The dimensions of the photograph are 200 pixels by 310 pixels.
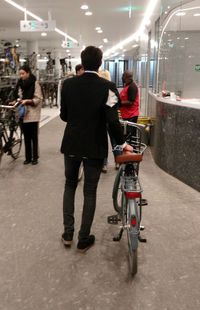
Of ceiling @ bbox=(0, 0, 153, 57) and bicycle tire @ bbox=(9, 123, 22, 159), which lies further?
ceiling @ bbox=(0, 0, 153, 57)

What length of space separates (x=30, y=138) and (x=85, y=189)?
289 cm

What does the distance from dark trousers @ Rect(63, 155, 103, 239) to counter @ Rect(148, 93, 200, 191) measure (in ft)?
6.19

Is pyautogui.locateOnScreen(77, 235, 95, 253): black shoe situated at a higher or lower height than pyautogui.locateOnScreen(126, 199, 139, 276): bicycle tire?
lower

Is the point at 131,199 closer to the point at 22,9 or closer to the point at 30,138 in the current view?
the point at 30,138

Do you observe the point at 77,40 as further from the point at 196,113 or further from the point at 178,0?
the point at 196,113

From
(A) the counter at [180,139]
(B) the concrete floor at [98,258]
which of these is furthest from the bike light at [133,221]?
(A) the counter at [180,139]

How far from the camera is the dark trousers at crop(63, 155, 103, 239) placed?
8.87ft

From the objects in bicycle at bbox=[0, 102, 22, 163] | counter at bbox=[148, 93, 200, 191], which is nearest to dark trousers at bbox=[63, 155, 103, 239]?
counter at bbox=[148, 93, 200, 191]

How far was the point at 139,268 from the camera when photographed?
2.61 meters

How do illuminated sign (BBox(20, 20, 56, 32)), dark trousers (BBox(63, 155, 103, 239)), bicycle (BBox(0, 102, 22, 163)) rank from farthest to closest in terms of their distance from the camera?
illuminated sign (BBox(20, 20, 56, 32))
bicycle (BBox(0, 102, 22, 163))
dark trousers (BBox(63, 155, 103, 239))

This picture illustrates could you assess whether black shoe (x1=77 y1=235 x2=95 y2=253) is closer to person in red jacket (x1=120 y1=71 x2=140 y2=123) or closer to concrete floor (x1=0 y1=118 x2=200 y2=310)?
concrete floor (x1=0 y1=118 x2=200 y2=310)

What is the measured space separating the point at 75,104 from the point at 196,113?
2019mm

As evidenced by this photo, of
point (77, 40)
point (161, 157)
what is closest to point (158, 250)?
point (161, 157)

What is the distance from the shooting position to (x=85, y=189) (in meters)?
2.76
